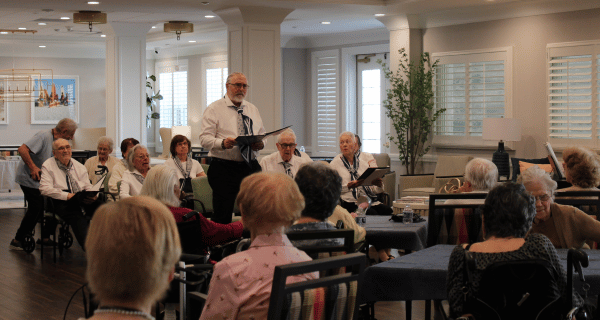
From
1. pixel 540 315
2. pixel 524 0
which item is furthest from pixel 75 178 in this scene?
pixel 524 0

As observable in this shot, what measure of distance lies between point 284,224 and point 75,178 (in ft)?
16.5

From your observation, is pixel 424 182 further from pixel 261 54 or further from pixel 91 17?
pixel 91 17

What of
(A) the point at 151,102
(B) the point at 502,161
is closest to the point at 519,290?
(B) the point at 502,161

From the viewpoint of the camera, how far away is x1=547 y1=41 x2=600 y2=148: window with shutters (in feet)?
28.2

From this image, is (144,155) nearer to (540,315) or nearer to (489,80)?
(540,315)

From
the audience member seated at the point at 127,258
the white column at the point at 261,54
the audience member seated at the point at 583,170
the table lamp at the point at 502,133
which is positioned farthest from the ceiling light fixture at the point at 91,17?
the audience member seated at the point at 127,258

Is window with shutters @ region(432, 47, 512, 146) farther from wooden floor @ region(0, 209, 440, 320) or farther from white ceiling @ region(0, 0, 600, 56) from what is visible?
wooden floor @ region(0, 209, 440, 320)

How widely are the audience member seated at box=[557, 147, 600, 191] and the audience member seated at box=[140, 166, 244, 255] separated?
2.36m

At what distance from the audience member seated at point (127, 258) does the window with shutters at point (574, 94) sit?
27.4ft

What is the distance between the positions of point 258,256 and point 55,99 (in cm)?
1632

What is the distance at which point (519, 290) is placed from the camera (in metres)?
2.45

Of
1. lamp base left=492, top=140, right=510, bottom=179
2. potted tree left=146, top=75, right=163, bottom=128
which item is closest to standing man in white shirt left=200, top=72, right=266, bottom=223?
lamp base left=492, top=140, right=510, bottom=179

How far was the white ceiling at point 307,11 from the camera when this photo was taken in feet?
29.0

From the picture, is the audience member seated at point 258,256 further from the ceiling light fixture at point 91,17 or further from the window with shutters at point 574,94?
the ceiling light fixture at point 91,17
